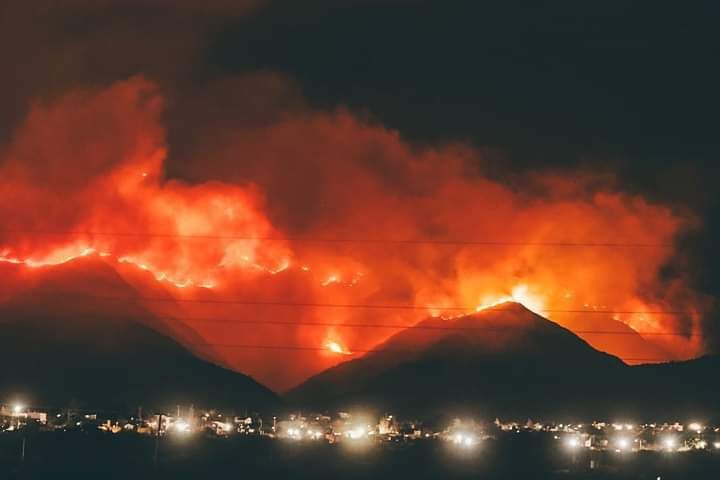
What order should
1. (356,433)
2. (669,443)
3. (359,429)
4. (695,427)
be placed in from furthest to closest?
(695,427), (356,433), (359,429), (669,443)

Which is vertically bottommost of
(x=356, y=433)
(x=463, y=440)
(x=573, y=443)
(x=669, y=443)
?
(x=669, y=443)

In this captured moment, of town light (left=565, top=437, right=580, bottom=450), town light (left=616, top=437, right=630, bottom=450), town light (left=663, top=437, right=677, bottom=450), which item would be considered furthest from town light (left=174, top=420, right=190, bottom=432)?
town light (left=663, top=437, right=677, bottom=450)

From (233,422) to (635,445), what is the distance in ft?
169

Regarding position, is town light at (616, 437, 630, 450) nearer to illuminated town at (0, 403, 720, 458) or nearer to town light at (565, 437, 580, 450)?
illuminated town at (0, 403, 720, 458)

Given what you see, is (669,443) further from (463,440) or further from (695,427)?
(463,440)

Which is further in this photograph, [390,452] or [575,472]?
[390,452]

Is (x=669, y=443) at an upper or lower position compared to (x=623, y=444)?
upper

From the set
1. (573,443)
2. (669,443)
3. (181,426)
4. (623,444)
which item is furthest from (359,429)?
(669,443)

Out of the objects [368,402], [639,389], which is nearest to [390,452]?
[368,402]

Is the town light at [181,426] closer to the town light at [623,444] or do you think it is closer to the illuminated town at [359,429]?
the illuminated town at [359,429]

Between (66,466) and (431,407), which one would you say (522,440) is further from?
(66,466)

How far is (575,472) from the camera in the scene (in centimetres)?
10225

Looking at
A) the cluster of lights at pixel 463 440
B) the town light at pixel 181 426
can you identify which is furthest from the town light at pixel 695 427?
the town light at pixel 181 426

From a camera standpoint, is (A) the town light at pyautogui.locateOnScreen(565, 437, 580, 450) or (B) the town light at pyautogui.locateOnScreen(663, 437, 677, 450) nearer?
(B) the town light at pyautogui.locateOnScreen(663, 437, 677, 450)
